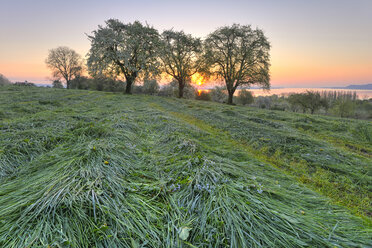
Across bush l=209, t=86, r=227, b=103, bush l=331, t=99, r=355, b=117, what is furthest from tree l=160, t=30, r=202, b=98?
bush l=331, t=99, r=355, b=117

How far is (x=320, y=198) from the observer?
2.47 metres

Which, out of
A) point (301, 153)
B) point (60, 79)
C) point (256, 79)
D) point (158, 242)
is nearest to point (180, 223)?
point (158, 242)

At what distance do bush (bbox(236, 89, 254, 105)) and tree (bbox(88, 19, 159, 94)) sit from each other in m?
36.4

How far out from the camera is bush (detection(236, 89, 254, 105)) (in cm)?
5184

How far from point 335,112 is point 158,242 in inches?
2142

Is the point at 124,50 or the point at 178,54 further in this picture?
the point at 178,54

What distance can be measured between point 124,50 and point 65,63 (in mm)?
35686

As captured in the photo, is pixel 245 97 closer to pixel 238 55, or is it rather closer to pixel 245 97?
pixel 245 97

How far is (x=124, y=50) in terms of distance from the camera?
72.7ft

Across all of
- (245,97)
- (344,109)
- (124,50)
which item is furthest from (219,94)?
(344,109)

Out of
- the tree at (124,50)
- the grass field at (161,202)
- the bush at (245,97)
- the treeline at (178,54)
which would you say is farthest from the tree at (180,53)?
the bush at (245,97)

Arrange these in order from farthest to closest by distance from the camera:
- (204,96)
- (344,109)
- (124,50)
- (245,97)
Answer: (204,96) < (245,97) < (344,109) < (124,50)

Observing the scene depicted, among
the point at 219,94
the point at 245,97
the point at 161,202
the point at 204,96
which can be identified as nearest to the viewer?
the point at 161,202

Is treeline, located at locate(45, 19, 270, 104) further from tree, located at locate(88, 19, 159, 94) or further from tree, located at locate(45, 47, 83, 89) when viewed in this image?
tree, located at locate(45, 47, 83, 89)
